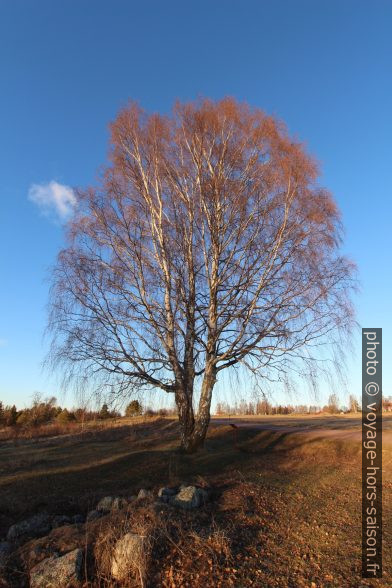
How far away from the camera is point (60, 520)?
717 centimetres

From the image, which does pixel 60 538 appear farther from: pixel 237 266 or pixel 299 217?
pixel 299 217

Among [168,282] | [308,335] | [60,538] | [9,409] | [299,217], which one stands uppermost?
[299,217]

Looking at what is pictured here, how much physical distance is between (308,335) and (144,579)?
8.07 metres

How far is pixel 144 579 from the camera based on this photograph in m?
4.68

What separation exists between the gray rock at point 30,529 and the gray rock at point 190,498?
2063 millimetres

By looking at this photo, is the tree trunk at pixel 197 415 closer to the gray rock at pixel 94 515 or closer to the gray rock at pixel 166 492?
the gray rock at pixel 166 492

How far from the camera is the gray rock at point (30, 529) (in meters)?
6.54

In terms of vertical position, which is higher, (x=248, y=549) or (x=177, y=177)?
(x=177, y=177)

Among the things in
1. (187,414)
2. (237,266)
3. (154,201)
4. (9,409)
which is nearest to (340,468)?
(187,414)

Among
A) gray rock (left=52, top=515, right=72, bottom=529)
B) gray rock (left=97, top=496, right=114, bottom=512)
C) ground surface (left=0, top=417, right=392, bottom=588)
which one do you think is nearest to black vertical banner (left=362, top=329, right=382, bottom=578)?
ground surface (left=0, top=417, right=392, bottom=588)

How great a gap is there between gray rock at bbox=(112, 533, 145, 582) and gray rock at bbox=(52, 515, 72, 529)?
239 cm

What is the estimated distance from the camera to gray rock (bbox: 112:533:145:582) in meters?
4.82
